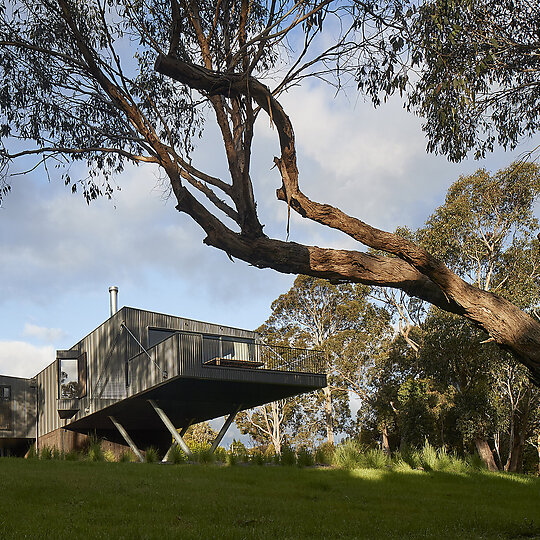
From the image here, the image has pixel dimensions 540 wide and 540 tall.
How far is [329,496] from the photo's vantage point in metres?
11.1

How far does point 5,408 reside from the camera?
97.3 ft

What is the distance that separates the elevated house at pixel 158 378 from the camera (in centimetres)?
1970

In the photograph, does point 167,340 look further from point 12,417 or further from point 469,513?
point 12,417

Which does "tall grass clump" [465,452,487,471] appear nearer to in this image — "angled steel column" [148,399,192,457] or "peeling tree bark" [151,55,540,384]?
"angled steel column" [148,399,192,457]

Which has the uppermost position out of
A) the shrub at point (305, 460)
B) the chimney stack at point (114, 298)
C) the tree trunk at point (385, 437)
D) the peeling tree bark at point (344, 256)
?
the chimney stack at point (114, 298)

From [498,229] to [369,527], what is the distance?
901 inches

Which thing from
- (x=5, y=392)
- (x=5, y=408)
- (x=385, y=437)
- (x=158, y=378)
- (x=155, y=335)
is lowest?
(x=385, y=437)

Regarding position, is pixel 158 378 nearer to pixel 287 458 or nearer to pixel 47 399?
pixel 287 458

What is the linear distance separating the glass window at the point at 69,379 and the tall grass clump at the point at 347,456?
1226 cm

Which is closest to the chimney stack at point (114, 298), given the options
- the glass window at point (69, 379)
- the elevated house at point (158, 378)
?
the elevated house at point (158, 378)

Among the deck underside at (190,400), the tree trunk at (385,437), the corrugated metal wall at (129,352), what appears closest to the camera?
the corrugated metal wall at (129,352)

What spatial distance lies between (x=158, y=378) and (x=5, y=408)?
531 inches

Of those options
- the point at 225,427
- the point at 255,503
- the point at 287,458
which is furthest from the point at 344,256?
the point at 225,427

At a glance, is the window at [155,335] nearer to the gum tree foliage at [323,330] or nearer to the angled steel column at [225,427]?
the angled steel column at [225,427]
